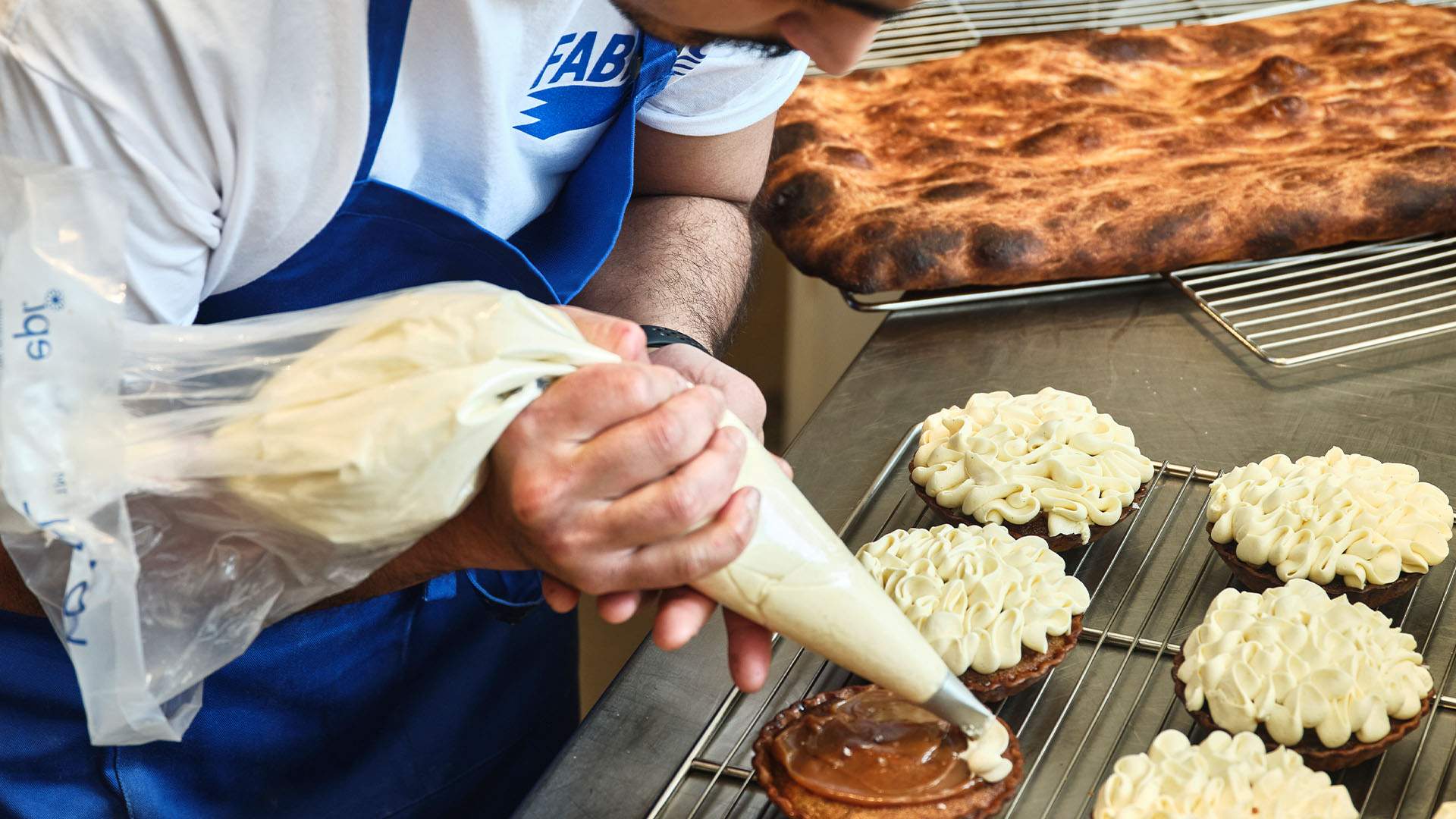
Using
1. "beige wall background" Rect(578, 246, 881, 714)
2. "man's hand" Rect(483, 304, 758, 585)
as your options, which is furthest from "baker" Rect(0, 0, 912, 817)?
"beige wall background" Rect(578, 246, 881, 714)

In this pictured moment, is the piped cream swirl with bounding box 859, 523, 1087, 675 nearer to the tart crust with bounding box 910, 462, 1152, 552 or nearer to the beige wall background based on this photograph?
the tart crust with bounding box 910, 462, 1152, 552

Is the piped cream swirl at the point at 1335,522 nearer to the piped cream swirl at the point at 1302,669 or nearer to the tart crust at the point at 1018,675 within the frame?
the piped cream swirl at the point at 1302,669

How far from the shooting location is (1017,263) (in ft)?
6.46

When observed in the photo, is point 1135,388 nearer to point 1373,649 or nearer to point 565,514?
point 1373,649

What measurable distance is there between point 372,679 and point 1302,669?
1.03 meters

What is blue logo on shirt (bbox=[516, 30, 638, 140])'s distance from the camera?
1354mm

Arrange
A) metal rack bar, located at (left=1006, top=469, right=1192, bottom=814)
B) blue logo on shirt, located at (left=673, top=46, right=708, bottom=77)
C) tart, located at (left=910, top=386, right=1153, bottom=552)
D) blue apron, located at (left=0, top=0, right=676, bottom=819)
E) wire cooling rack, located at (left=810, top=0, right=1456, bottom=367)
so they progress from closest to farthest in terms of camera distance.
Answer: metal rack bar, located at (left=1006, top=469, right=1192, bottom=814), blue apron, located at (left=0, top=0, right=676, bottom=819), tart, located at (left=910, top=386, right=1153, bottom=552), blue logo on shirt, located at (left=673, top=46, right=708, bottom=77), wire cooling rack, located at (left=810, top=0, right=1456, bottom=367)

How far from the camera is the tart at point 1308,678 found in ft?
3.75

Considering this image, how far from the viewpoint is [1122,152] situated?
223 centimetres

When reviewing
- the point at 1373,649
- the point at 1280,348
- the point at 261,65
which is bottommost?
the point at 1280,348

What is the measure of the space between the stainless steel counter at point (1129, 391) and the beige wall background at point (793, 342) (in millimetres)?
1340

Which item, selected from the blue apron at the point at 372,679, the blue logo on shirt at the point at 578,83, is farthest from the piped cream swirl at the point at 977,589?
the blue logo on shirt at the point at 578,83

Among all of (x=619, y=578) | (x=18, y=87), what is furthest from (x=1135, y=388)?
(x=18, y=87)

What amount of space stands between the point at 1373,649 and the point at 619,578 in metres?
0.71
